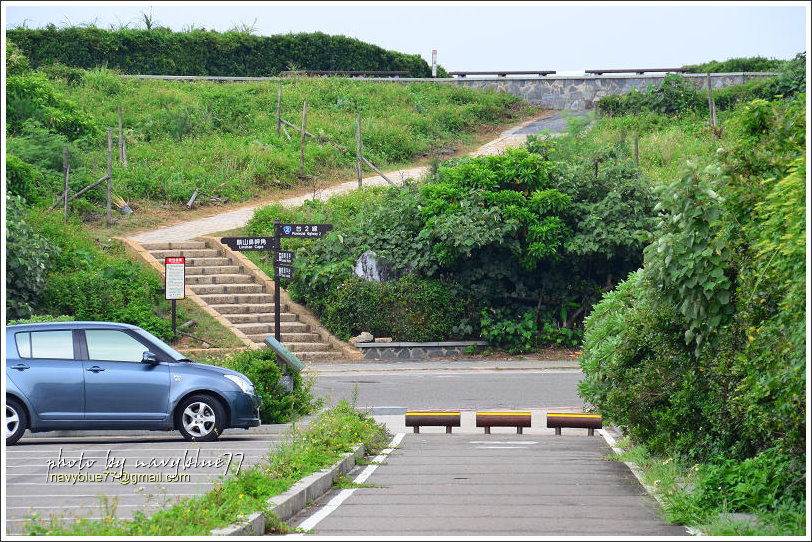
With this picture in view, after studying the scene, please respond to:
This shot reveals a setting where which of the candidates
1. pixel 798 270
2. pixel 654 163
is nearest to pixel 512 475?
pixel 798 270

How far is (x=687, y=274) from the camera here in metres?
9.74

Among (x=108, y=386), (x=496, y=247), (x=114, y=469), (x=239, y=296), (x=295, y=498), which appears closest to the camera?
(x=295, y=498)

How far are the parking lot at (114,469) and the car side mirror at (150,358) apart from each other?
105cm

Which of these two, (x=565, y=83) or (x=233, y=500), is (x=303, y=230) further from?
(x=565, y=83)

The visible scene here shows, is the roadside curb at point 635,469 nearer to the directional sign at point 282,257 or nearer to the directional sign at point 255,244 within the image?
the directional sign at point 282,257

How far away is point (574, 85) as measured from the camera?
50031 mm

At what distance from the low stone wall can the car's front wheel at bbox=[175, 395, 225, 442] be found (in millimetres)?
12167

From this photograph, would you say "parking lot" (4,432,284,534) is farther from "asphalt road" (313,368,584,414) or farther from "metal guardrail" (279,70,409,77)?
"metal guardrail" (279,70,409,77)

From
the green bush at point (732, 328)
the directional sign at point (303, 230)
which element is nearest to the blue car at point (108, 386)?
the green bush at point (732, 328)

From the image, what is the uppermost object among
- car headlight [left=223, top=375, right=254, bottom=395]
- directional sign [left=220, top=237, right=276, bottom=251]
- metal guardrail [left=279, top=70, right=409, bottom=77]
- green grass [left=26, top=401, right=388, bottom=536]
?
metal guardrail [left=279, top=70, right=409, bottom=77]

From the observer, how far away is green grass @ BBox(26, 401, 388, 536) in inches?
269

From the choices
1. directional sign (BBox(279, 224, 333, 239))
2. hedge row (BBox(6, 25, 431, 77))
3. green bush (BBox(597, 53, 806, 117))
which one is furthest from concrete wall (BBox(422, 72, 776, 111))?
directional sign (BBox(279, 224, 333, 239))

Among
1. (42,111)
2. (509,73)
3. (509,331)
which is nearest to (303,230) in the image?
(509,331)

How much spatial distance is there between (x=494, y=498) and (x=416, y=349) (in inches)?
665
